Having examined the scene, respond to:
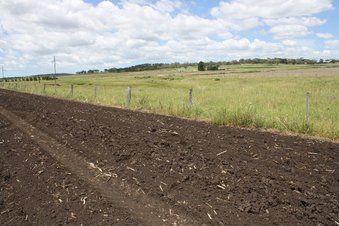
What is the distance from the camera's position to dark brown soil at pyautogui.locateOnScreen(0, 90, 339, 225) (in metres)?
5.95

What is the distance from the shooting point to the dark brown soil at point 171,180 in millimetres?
5945

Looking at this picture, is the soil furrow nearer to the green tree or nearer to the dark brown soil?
the dark brown soil

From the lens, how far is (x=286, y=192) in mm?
6461

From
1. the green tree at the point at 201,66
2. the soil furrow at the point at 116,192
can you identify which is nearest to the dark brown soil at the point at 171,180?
the soil furrow at the point at 116,192

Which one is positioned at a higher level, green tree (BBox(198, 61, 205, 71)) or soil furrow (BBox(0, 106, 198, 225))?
green tree (BBox(198, 61, 205, 71))

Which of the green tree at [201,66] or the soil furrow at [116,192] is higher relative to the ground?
the green tree at [201,66]

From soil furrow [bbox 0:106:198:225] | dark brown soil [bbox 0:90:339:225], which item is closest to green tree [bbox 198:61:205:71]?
dark brown soil [bbox 0:90:339:225]

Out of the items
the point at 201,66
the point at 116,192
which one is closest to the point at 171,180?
the point at 116,192

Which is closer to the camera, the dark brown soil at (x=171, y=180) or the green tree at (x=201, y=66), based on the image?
the dark brown soil at (x=171, y=180)

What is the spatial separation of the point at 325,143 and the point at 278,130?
2.63 m

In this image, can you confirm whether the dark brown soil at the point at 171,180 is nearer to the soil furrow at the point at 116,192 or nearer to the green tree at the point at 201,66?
the soil furrow at the point at 116,192

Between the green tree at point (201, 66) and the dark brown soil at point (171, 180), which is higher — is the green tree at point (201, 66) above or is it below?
above

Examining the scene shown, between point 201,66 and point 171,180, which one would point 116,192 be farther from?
point 201,66

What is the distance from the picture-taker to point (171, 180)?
7301 millimetres
